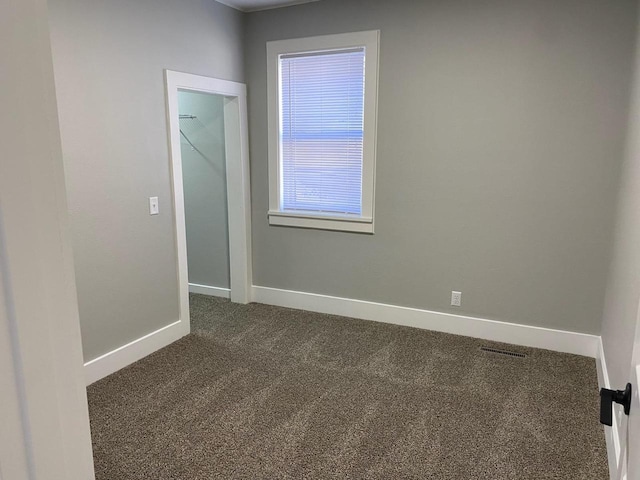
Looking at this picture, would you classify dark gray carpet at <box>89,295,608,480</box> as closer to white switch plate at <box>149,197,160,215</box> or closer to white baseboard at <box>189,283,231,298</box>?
white baseboard at <box>189,283,231,298</box>

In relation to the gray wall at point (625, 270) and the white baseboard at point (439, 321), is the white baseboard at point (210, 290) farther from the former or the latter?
the gray wall at point (625, 270)

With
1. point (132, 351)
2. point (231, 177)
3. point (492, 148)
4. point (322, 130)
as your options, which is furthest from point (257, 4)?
point (132, 351)

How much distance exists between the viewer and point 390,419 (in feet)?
8.28

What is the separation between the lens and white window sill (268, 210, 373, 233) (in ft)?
12.7

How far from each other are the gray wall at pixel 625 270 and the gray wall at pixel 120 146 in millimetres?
2899

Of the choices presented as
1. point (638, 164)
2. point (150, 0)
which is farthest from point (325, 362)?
point (150, 0)

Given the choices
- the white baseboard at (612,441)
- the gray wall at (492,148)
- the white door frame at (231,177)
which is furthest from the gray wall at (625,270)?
the white door frame at (231,177)

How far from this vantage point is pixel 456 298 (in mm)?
3656

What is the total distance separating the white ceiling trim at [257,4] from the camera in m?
3.71

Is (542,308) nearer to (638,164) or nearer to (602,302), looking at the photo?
(602,302)

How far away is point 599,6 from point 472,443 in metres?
2.80

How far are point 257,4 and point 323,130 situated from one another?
1174 millimetres

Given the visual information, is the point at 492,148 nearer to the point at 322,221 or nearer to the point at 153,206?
the point at 322,221

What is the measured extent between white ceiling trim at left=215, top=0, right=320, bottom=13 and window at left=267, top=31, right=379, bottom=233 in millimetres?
291
